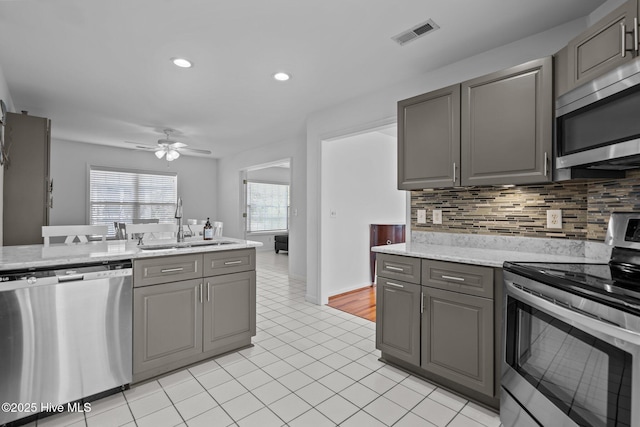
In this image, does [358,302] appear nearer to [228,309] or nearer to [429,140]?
[228,309]

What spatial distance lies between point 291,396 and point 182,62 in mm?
2887

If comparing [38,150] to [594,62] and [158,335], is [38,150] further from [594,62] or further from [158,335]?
[594,62]

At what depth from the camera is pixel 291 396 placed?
6.63 feet

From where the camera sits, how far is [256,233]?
888cm

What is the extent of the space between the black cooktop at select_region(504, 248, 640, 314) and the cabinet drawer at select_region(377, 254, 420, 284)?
24.2 inches

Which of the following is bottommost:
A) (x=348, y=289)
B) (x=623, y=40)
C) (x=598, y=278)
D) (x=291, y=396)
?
(x=291, y=396)

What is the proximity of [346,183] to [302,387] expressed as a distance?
2902 mm

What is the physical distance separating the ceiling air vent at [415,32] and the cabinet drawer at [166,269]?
2.30 metres

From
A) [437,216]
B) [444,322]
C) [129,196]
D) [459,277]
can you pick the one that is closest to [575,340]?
[459,277]

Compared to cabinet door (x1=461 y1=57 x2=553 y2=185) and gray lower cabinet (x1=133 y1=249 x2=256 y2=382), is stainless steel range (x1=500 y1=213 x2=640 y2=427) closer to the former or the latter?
cabinet door (x1=461 y1=57 x2=553 y2=185)

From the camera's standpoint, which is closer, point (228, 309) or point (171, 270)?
point (171, 270)

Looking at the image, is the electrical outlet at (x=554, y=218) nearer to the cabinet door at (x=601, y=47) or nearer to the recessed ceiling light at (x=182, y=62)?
the cabinet door at (x=601, y=47)

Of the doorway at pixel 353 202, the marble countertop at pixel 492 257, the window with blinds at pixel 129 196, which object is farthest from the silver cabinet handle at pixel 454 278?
the window with blinds at pixel 129 196

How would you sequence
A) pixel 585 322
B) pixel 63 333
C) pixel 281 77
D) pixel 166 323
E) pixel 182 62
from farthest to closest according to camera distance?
pixel 281 77
pixel 182 62
pixel 166 323
pixel 63 333
pixel 585 322
